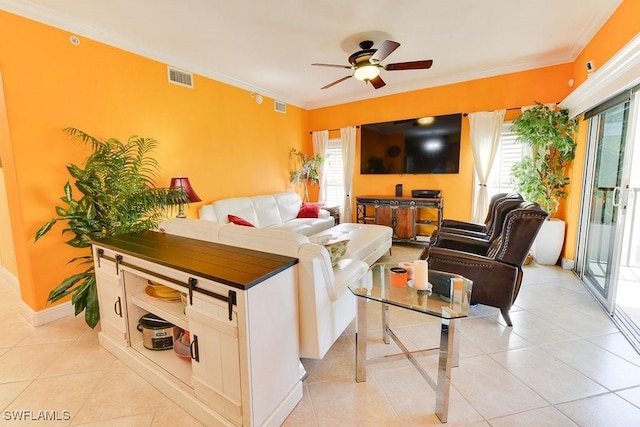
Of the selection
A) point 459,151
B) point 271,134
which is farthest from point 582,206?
point 271,134

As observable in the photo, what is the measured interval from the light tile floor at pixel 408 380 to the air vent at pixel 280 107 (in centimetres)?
423

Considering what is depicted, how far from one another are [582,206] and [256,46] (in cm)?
446

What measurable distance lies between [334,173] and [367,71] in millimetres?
2792

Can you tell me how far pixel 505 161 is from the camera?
14.2 ft

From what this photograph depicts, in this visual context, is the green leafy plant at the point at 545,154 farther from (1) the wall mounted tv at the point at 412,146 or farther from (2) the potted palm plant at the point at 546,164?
(1) the wall mounted tv at the point at 412,146

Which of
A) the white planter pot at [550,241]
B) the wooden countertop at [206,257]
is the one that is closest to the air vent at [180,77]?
the wooden countertop at [206,257]

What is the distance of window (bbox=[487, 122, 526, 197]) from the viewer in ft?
13.9

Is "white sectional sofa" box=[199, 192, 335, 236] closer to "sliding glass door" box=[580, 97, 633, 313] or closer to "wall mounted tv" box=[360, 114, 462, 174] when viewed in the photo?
"wall mounted tv" box=[360, 114, 462, 174]

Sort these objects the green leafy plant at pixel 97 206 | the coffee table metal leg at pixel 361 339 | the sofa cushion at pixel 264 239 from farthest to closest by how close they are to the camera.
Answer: the green leafy plant at pixel 97 206 → the coffee table metal leg at pixel 361 339 → the sofa cushion at pixel 264 239

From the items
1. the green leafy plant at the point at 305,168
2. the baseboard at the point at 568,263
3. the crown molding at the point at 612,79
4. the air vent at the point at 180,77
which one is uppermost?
the air vent at the point at 180,77

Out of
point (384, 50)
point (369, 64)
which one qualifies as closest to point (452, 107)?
point (369, 64)

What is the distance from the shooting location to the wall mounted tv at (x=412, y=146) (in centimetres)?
467

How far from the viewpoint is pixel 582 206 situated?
11.5ft

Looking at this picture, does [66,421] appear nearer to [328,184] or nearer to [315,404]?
[315,404]
